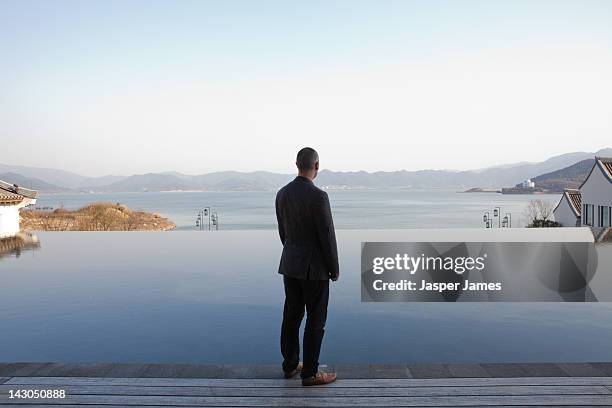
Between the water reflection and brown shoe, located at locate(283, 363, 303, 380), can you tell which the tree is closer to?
the water reflection

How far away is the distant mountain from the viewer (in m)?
67.1

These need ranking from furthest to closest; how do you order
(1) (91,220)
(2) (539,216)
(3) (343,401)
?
(2) (539,216) → (1) (91,220) → (3) (343,401)

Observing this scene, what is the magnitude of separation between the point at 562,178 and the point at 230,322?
7517 cm

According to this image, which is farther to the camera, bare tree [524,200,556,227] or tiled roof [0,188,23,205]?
bare tree [524,200,556,227]

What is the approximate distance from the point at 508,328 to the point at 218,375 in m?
2.98

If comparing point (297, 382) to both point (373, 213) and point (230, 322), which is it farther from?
point (373, 213)

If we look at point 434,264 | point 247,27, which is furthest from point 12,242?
point 434,264

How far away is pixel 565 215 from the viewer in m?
22.5

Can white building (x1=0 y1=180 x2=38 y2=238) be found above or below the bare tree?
above

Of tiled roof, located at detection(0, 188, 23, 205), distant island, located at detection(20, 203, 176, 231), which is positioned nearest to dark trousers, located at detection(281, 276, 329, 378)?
tiled roof, located at detection(0, 188, 23, 205)

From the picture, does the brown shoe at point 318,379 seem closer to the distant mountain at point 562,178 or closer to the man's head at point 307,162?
the man's head at point 307,162

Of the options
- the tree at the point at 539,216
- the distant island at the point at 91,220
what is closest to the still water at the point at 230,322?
the distant island at the point at 91,220

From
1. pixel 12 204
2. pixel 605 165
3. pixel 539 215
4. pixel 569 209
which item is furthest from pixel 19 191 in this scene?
pixel 539 215

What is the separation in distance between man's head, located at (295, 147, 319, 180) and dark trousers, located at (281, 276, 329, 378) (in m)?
0.50
